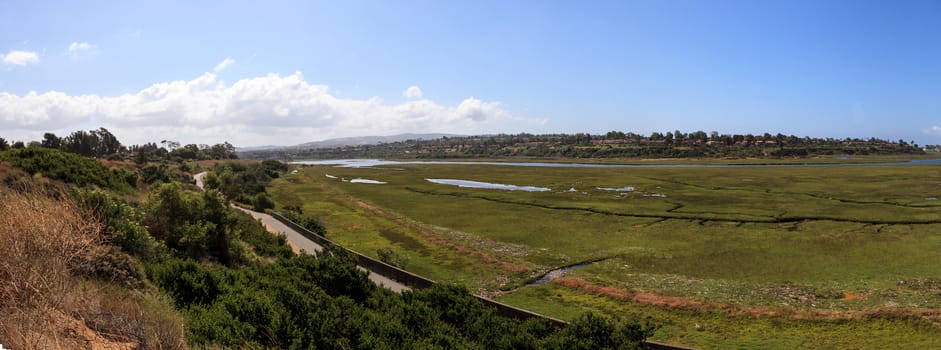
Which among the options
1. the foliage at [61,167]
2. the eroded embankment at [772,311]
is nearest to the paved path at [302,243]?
the eroded embankment at [772,311]

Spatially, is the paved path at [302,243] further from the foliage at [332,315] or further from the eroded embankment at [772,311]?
the eroded embankment at [772,311]

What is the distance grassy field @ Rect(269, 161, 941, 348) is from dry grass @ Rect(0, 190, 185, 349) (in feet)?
65.1

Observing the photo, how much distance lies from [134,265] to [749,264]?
117 feet

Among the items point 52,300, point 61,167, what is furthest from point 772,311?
point 61,167

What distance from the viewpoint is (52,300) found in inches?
303

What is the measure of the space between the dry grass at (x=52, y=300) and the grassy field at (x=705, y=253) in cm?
1985

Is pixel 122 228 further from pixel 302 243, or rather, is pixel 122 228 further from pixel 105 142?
pixel 105 142

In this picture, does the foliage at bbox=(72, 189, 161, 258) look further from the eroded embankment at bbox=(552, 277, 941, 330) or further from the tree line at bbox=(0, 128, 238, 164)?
the tree line at bbox=(0, 128, 238, 164)

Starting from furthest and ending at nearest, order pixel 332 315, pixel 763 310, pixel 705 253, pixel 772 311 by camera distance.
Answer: pixel 705 253 < pixel 763 310 < pixel 772 311 < pixel 332 315

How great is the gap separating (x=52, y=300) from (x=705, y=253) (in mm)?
37815

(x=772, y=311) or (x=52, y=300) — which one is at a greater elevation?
(x=52, y=300)

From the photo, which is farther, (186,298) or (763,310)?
(763,310)

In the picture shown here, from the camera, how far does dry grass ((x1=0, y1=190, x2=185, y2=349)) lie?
668 centimetres

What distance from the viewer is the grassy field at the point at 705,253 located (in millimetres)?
22234
